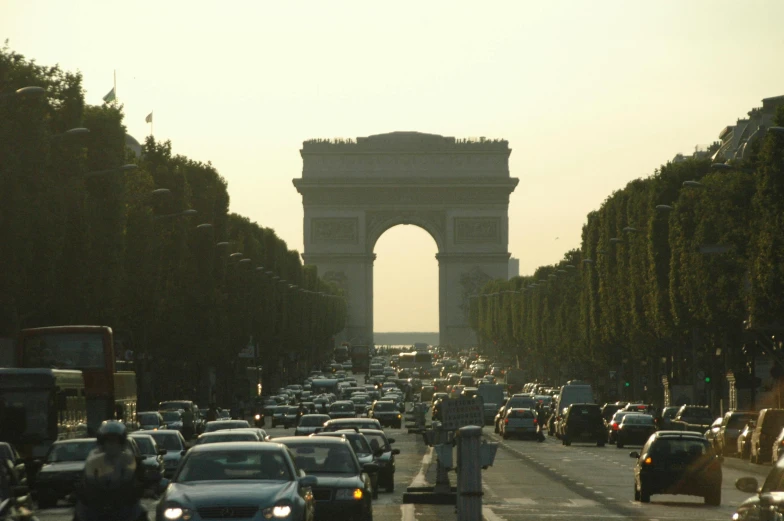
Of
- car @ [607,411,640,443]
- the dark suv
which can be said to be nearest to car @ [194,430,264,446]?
car @ [607,411,640,443]

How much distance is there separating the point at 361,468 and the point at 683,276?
39.4 meters

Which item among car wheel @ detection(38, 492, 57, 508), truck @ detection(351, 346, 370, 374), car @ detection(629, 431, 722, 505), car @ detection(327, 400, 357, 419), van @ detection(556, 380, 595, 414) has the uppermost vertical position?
truck @ detection(351, 346, 370, 374)

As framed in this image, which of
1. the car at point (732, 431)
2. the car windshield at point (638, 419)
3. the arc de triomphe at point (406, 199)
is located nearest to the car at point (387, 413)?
the car windshield at point (638, 419)

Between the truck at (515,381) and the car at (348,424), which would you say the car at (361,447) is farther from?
the truck at (515,381)

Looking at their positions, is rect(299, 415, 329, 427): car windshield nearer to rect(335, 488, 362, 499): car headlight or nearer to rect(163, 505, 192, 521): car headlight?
rect(335, 488, 362, 499): car headlight

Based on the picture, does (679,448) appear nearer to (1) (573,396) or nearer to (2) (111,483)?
(2) (111,483)

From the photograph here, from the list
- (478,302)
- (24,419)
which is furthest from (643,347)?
(478,302)

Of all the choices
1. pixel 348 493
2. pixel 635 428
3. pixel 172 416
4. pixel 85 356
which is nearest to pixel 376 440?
pixel 85 356

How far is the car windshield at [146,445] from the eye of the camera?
105 ft

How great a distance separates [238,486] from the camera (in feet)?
56.5

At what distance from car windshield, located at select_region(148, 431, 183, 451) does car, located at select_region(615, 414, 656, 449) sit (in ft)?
68.3

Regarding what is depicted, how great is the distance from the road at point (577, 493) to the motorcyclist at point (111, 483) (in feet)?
28.6

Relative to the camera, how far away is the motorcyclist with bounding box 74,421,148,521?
1555 centimetres

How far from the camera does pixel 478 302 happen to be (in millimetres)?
167250
